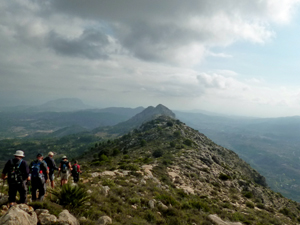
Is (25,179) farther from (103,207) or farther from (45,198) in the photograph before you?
(103,207)

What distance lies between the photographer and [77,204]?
9156mm

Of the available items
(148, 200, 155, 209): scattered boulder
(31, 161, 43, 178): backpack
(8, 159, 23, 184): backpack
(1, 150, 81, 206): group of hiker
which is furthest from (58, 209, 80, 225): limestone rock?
(148, 200, 155, 209): scattered boulder

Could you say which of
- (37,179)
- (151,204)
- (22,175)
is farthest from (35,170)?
(151,204)

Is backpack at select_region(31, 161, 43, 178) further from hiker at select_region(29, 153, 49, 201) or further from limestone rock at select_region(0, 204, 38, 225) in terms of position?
limestone rock at select_region(0, 204, 38, 225)

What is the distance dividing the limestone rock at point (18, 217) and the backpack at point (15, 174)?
5.56 feet

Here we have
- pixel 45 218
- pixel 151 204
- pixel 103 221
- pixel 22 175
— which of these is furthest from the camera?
pixel 151 204

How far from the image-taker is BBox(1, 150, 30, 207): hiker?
8.18 meters

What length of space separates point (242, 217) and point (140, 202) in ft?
33.7

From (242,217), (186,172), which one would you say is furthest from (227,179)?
(242,217)

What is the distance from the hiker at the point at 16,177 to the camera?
8.18 m

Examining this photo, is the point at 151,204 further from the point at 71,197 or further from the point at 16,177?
the point at 16,177

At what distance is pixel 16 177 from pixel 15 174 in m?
0.17

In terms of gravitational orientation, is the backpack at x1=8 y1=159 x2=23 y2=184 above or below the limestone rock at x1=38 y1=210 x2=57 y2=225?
above

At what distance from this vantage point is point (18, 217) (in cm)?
618
